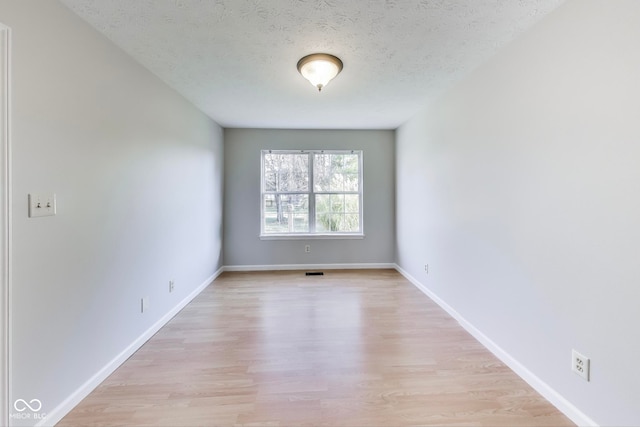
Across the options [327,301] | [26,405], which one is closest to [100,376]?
[26,405]

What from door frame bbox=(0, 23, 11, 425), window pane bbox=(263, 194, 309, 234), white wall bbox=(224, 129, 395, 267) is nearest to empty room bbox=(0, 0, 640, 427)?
door frame bbox=(0, 23, 11, 425)

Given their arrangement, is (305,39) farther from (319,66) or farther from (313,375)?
(313,375)

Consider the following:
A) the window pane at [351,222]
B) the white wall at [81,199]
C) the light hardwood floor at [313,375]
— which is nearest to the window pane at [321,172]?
the window pane at [351,222]

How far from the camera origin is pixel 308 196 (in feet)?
15.5

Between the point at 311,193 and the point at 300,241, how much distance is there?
33.3 inches

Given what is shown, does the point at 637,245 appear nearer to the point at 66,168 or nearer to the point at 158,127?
the point at 66,168

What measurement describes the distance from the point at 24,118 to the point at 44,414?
1528 mm

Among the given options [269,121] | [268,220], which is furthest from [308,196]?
[269,121]

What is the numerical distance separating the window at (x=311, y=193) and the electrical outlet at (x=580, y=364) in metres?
3.35

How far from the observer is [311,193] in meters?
4.72

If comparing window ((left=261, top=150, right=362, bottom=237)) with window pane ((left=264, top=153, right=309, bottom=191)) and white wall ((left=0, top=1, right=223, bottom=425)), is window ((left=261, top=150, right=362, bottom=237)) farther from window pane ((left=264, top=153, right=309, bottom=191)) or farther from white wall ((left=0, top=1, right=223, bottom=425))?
white wall ((left=0, top=1, right=223, bottom=425))

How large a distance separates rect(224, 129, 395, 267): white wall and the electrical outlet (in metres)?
3.26

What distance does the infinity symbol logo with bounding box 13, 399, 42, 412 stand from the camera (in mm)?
1321

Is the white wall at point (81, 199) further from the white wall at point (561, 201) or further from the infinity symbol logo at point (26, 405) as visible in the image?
the white wall at point (561, 201)
